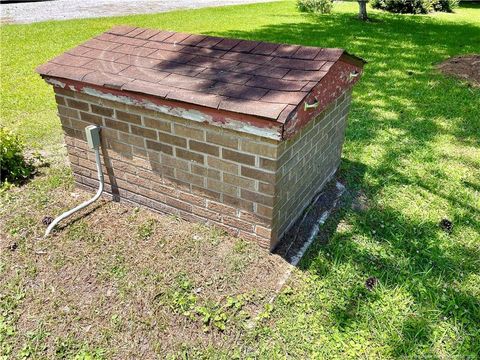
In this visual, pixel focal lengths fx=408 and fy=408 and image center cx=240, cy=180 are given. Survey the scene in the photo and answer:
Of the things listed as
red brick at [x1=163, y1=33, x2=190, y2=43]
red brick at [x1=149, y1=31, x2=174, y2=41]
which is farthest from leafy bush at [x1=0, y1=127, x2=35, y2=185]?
red brick at [x1=163, y1=33, x2=190, y2=43]

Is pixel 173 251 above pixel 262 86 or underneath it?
underneath

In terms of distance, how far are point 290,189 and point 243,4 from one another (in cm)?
1658

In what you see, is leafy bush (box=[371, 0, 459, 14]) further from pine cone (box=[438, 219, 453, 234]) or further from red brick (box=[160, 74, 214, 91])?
red brick (box=[160, 74, 214, 91])

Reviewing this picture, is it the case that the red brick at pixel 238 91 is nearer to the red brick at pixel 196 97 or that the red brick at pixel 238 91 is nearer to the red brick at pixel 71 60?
the red brick at pixel 196 97

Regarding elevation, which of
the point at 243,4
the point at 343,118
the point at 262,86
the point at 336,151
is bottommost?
the point at 243,4

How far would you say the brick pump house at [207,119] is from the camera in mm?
2635

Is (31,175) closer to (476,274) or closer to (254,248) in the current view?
(254,248)

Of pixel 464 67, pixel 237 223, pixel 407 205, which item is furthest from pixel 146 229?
pixel 464 67

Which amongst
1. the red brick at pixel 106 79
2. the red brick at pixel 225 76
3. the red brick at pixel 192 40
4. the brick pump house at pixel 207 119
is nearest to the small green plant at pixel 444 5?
the brick pump house at pixel 207 119

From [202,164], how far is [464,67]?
23.0ft

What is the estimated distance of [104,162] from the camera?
3490mm

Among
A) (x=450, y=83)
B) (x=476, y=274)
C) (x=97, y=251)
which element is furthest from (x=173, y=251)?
(x=450, y=83)

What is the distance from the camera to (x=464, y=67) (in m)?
7.87

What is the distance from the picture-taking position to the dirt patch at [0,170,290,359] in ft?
8.05
